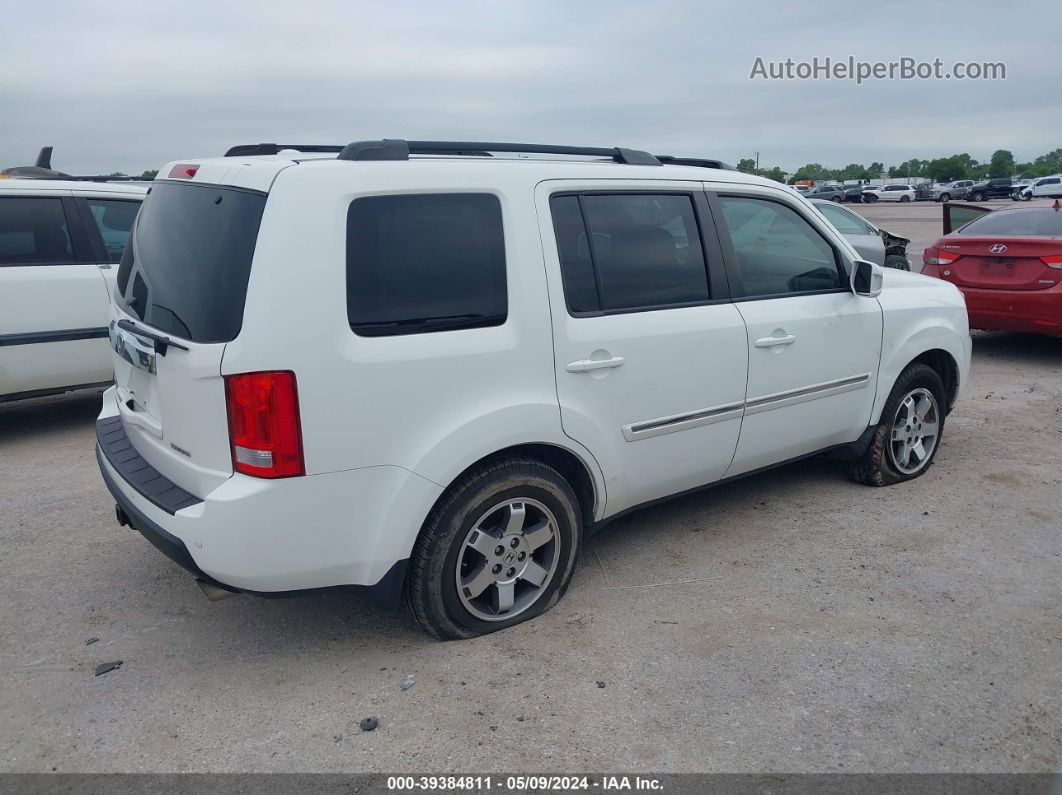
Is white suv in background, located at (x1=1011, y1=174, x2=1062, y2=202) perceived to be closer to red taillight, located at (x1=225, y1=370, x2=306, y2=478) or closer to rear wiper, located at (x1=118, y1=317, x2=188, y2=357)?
rear wiper, located at (x1=118, y1=317, x2=188, y2=357)

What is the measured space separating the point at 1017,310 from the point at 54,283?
314 inches

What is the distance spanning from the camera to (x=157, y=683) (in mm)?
3234

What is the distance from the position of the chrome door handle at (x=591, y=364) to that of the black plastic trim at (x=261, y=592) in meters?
0.97

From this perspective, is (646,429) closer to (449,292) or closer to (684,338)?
(684,338)

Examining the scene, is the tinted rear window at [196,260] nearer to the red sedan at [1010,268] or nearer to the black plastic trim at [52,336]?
the black plastic trim at [52,336]

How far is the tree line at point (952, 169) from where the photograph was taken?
3570 inches

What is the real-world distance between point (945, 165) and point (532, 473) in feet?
330

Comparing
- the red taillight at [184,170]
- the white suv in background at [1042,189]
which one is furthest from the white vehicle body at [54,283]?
the white suv in background at [1042,189]

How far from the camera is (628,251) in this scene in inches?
148

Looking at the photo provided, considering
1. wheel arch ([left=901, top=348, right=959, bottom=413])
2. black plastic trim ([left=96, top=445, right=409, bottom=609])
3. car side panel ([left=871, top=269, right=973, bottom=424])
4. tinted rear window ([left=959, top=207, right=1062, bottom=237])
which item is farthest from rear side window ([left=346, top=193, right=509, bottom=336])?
tinted rear window ([left=959, top=207, right=1062, bottom=237])

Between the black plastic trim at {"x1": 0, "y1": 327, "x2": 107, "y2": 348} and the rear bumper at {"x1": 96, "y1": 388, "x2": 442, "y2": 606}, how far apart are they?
11.4 ft

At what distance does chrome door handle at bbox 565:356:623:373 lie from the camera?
3.46 meters

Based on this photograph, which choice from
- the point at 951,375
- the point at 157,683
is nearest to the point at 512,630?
the point at 157,683

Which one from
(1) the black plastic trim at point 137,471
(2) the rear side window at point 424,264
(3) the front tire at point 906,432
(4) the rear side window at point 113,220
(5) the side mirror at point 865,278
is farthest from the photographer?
(4) the rear side window at point 113,220
